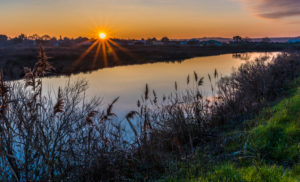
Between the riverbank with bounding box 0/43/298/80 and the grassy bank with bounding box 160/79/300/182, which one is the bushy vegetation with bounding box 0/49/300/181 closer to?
the grassy bank with bounding box 160/79/300/182

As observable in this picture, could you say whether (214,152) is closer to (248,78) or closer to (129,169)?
(129,169)

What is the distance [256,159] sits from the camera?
4906 millimetres

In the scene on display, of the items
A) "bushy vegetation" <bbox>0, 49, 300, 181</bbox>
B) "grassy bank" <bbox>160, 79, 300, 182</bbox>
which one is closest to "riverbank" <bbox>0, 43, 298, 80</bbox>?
"bushy vegetation" <bbox>0, 49, 300, 181</bbox>

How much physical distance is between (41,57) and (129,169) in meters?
3.10

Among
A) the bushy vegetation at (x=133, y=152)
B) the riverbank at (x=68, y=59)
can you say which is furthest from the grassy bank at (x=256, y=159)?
the riverbank at (x=68, y=59)

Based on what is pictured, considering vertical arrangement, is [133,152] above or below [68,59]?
below

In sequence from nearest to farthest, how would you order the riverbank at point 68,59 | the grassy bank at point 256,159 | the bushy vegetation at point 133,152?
the grassy bank at point 256,159 → the bushy vegetation at point 133,152 → the riverbank at point 68,59

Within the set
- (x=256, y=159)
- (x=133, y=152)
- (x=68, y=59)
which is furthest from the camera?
(x=68, y=59)

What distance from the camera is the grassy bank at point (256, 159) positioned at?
392 centimetres

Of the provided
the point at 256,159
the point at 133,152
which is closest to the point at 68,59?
the point at 133,152

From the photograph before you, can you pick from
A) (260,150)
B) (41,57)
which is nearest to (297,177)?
(260,150)

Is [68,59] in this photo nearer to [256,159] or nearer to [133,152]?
[133,152]

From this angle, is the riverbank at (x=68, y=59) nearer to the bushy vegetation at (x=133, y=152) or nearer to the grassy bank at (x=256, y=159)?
the bushy vegetation at (x=133, y=152)

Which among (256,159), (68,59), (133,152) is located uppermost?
(68,59)
